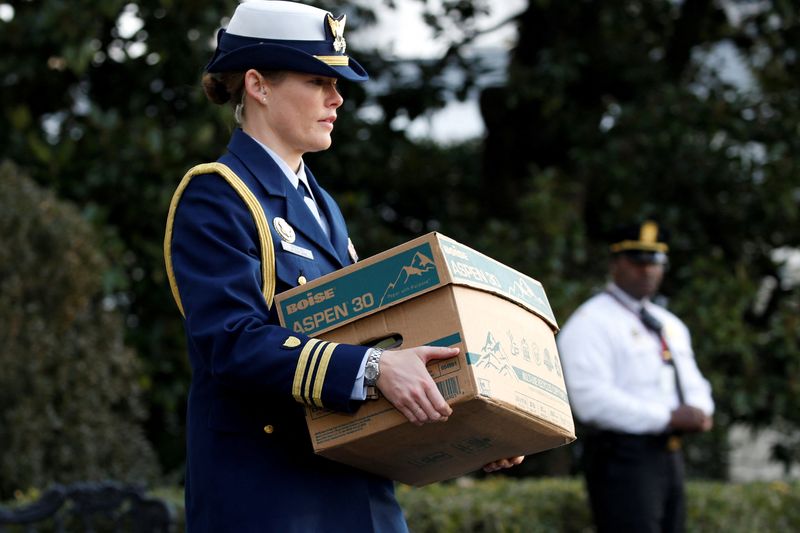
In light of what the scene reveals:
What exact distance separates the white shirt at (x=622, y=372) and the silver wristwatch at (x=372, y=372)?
11.1 ft

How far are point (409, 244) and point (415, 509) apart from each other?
3.80m

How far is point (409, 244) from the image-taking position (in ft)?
8.94

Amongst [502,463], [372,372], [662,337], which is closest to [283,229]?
[372,372]

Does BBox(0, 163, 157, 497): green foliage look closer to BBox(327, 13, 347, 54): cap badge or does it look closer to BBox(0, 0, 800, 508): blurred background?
BBox(0, 0, 800, 508): blurred background

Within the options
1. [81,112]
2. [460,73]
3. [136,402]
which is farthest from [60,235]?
[460,73]

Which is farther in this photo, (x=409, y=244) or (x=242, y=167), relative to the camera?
(x=242, y=167)

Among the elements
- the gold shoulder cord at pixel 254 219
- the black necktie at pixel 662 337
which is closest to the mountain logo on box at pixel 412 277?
the gold shoulder cord at pixel 254 219

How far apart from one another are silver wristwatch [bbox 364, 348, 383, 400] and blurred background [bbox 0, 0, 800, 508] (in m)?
4.42

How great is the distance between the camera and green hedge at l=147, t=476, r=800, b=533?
6391 mm

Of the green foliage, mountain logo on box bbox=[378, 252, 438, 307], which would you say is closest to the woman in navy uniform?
mountain logo on box bbox=[378, 252, 438, 307]

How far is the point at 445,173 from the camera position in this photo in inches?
406

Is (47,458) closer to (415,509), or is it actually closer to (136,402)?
(136,402)

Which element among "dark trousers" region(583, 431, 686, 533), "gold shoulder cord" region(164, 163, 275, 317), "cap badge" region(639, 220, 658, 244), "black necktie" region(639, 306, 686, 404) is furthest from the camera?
"cap badge" region(639, 220, 658, 244)

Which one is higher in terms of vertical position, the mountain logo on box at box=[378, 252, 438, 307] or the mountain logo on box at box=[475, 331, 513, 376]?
the mountain logo on box at box=[378, 252, 438, 307]
